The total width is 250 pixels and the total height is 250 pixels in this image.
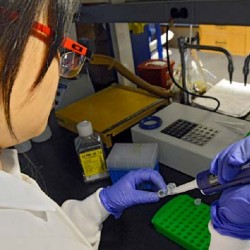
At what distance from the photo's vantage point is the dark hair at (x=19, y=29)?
34 centimetres

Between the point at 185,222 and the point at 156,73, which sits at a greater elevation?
the point at 156,73

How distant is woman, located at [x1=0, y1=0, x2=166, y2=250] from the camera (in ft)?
1.21

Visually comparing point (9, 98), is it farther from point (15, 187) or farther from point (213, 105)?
point (213, 105)

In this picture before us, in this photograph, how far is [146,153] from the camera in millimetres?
916

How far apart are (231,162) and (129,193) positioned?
1.03 feet

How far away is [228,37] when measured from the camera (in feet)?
9.92

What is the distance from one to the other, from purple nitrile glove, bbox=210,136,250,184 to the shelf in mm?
363

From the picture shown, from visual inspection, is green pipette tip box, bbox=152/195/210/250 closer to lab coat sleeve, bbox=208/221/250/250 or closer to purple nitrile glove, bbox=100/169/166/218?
purple nitrile glove, bbox=100/169/166/218

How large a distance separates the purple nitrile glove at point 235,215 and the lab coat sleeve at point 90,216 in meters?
0.35

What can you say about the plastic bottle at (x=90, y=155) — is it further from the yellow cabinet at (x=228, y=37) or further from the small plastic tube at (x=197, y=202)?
the yellow cabinet at (x=228, y=37)

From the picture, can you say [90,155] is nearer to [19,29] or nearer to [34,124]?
[34,124]

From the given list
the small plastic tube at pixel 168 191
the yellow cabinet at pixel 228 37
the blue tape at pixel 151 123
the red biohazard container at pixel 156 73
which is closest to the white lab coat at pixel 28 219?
the small plastic tube at pixel 168 191

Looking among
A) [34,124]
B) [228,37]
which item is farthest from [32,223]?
[228,37]

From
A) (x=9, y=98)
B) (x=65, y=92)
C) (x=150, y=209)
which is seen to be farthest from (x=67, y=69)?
(x=65, y=92)
